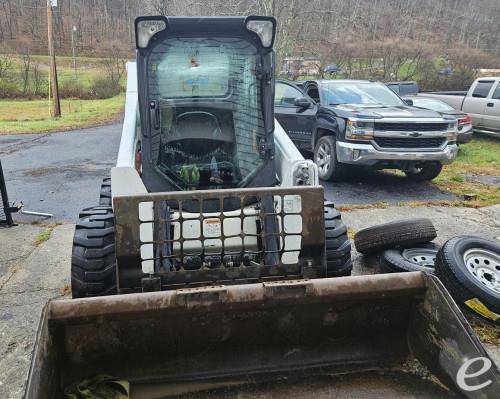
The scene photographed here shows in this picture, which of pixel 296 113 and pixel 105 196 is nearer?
pixel 105 196

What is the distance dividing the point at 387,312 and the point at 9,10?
59.0 m

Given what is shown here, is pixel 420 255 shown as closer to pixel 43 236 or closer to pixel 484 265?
pixel 484 265

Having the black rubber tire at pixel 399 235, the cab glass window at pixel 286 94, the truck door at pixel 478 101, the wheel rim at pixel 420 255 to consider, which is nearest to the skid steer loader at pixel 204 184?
the black rubber tire at pixel 399 235

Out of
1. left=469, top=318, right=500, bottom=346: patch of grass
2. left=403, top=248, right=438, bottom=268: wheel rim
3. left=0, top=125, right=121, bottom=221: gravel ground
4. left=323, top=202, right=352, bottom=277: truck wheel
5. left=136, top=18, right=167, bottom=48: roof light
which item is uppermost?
left=136, top=18, right=167, bottom=48: roof light

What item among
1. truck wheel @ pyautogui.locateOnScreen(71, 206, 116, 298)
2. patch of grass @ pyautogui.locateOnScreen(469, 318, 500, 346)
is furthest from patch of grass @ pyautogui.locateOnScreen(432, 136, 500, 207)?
truck wheel @ pyautogui.locateOnScreen(71, 206, 116, 298)

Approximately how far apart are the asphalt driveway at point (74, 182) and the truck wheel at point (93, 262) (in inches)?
151

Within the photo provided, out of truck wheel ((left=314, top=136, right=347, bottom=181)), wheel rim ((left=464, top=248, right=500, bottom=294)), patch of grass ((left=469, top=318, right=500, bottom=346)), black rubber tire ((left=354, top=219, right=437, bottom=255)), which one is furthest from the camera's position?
truck wheel ((left=314, top=136, right=347, bottom=181))

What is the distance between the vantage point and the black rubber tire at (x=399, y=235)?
4914mm

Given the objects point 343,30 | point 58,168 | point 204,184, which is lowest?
point 58,168

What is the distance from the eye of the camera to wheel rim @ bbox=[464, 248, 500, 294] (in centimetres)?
420

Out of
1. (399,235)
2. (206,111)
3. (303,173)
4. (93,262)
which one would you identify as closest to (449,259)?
(399,235)

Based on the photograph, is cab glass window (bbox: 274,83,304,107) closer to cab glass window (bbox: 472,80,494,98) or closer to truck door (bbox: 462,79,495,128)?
truck door (bbox: 462,79,495,128)

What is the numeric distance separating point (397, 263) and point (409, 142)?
4458 mm

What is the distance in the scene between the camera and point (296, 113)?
1002 cm
